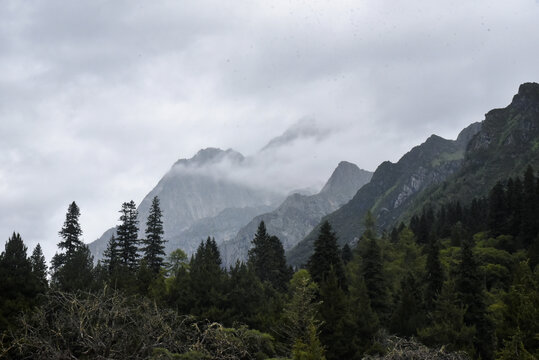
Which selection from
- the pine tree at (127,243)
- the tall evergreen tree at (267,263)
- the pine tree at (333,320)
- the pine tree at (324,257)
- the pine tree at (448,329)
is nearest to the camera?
the pine tree at (333,320)

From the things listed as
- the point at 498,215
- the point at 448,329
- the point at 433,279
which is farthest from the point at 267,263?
the point at 498,215

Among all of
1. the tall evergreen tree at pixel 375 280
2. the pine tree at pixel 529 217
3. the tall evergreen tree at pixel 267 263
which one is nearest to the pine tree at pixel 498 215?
the pine tree at pixel 529 217

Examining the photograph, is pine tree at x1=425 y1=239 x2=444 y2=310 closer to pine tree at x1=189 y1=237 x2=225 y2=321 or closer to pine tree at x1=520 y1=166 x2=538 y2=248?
pine tree at x1=189 y1=237 x2=225 y2=321

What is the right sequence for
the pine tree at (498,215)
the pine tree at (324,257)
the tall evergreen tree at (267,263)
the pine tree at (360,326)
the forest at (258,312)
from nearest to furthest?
the forest at (258,312)
the pine tree at (360,326)
the pine tree at (324,257)
the tall evergreen tree at (267,263)
the pine tree at (498,215)

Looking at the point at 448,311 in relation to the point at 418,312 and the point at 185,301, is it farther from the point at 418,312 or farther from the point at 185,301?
the point at 185,301

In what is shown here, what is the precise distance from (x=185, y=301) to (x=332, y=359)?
37.1 ft

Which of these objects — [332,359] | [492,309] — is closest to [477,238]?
[492,309]

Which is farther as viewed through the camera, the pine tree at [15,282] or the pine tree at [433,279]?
the pine tree at [433,279]

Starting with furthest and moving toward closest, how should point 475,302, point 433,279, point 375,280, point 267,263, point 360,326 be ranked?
point 267,263, point 375,280, point 433,279, point 475,302, point 360,326

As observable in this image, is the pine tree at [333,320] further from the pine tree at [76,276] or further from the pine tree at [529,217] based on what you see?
the pine tree at [529,217]

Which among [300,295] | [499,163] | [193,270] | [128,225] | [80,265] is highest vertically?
[499,163]

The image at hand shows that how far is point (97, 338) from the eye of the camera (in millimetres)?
14312

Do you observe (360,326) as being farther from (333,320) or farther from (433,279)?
(433,279)

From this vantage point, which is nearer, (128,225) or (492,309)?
(492,309)
